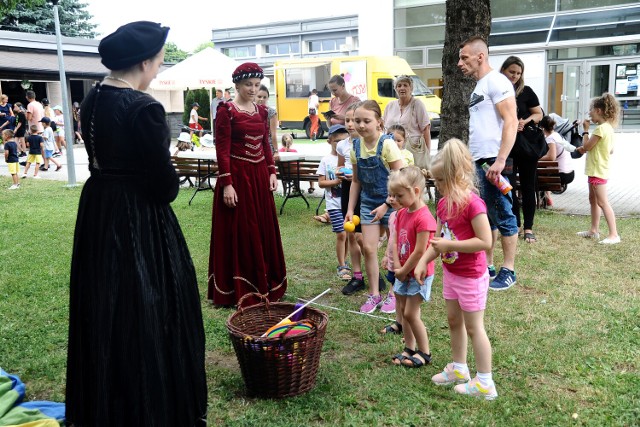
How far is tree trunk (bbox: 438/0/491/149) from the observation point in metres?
7.15

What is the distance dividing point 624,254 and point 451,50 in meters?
3.03

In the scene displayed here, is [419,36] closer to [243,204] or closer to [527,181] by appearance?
[527,181]

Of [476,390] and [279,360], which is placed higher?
[279,360]

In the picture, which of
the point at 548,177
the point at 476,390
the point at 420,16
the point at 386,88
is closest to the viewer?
the point at 476,390

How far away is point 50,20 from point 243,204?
33.8 meters

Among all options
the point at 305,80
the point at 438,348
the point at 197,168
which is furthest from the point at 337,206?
the point at 305,80

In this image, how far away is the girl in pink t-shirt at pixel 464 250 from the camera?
3426 mm

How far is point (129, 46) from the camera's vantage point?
2.81m

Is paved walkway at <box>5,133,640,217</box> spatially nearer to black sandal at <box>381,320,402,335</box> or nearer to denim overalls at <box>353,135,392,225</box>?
denim overalls at <box>353,135,392,225</box>

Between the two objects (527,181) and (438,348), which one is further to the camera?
(527,181)

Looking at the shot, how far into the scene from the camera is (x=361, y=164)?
504 centimetres

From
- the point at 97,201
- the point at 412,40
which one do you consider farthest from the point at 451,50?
the point at 412,40

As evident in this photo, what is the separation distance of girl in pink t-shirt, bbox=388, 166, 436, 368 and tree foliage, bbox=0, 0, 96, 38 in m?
31.7

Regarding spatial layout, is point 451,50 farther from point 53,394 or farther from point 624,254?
point 53,394
